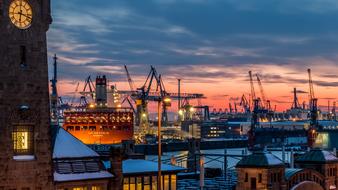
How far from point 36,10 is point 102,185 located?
43.0 ft

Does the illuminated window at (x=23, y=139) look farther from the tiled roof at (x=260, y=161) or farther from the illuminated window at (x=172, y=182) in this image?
the tiled roof at (x=260, y=161)

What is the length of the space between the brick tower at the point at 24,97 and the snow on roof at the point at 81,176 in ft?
11.5

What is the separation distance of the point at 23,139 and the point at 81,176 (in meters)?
6.49

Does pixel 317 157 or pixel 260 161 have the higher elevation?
pixel 260 161

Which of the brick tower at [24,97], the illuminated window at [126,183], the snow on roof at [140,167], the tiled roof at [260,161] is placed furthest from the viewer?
the tiled roof at [260,161]

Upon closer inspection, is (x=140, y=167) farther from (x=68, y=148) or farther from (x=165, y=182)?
(x=68, y=148)

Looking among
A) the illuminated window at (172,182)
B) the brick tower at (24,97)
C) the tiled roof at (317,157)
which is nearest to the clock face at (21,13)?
the brick tower at (24,97)

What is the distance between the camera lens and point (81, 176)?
4334 centimetres

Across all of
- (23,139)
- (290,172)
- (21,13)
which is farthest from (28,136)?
(290,172)

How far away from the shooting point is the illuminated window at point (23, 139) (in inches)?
1487

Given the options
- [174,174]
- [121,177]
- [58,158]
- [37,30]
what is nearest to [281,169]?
[174,174]

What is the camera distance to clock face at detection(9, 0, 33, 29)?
123 ft

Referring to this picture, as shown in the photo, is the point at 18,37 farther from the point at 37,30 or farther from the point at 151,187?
the point at 151,187

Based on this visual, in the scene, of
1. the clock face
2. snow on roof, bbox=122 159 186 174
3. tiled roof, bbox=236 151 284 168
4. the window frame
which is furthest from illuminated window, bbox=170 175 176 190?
the clock face
